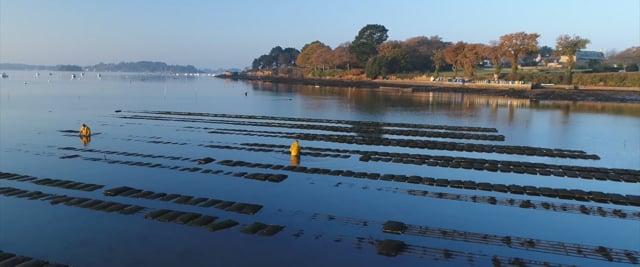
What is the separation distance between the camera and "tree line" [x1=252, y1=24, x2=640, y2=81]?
78312mm

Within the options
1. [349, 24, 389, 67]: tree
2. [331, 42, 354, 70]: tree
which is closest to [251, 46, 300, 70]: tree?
[331, 42, 354, 70]: tree

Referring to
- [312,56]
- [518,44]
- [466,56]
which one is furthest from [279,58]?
[518,44]

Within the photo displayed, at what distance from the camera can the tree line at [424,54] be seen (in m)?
78.3

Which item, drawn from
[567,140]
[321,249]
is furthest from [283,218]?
[567,140]

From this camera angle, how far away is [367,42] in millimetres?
117062

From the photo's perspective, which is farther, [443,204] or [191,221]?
[443,204]

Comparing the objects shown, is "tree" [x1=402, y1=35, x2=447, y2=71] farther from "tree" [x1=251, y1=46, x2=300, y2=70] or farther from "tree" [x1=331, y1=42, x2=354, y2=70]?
"tree" [x1=251, y1=46, x2=300, y2=70]

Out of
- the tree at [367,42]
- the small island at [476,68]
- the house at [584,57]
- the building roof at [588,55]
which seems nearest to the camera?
the small island at [476,68]

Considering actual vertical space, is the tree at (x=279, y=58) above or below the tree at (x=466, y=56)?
above

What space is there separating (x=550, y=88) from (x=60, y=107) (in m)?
72.6

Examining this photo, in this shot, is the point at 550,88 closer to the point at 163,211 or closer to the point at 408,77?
the point at 408,77

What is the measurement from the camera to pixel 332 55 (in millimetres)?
125562

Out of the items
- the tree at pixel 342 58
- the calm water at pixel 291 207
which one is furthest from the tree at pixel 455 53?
the calm water at pixel 291 207

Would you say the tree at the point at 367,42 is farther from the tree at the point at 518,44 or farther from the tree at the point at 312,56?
the tree at the point at 518,44
